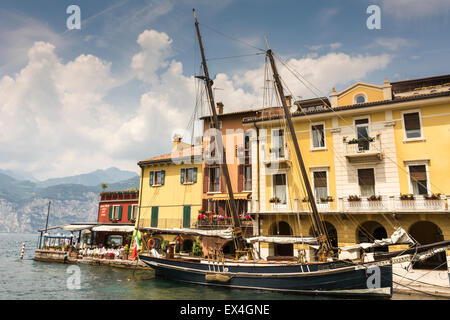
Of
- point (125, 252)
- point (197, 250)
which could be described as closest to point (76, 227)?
point (125, 252)

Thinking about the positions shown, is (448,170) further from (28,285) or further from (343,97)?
(28,285)

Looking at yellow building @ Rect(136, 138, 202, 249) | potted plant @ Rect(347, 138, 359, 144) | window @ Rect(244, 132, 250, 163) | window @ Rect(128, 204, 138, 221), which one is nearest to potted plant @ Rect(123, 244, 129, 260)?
yellow building @ Rect(136, 138, 202, 249)

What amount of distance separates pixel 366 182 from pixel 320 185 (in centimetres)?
310

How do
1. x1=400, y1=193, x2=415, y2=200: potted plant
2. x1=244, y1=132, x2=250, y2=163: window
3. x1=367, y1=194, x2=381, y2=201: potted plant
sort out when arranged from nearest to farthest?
x1=400, y1=193, x2=415, y2=200: potted plant → x1=367, y1=194, x2=381, y2=201: potted plant → x1=244, y1=132, x2=250, y2=163: window

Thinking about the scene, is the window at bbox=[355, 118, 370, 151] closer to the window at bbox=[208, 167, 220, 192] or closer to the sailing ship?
the sailing ship

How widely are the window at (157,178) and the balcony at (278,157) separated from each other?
44.6ft

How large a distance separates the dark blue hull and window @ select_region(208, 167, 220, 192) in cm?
988

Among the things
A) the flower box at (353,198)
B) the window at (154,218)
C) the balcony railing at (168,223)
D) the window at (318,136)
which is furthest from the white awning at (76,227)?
the flower box at (353,198)

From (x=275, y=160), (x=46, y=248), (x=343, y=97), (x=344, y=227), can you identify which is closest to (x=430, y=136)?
(x=343, y=97)

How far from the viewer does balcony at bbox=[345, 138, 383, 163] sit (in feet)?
65.9

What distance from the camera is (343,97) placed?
23.2 meters
